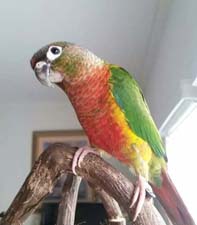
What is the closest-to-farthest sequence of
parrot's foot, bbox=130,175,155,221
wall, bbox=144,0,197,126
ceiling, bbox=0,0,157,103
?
parrot's foot, bbox=130,175,155,221 → wall, bbox=144,0,197,126 → ceiling, bbox=0,0,157,103

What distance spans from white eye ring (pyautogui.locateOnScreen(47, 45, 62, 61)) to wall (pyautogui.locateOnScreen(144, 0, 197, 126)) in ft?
2.20

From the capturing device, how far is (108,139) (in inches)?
33.2

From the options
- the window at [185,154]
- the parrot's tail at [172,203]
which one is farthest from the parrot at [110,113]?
the window at [185,154]

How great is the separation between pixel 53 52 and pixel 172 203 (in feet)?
1.29

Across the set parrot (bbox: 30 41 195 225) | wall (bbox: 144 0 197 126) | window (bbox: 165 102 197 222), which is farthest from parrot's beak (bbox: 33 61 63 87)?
window (bbox: 165 102 197 222)

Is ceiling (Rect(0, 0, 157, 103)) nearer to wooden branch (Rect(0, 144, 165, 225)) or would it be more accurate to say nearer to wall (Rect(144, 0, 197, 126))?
wall (Rect(144, 0, 197, 126))

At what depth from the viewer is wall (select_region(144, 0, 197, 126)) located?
1.44m

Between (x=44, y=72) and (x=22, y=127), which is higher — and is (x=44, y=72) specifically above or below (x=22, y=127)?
above

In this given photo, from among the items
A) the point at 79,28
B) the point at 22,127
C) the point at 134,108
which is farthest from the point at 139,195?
the point at 22,127

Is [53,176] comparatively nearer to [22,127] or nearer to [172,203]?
[172,203]

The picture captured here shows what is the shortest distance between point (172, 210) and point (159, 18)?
1.35m

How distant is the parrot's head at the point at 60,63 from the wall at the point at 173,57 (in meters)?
0.62

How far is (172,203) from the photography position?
2.63 ft

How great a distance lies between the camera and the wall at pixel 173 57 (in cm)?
144
